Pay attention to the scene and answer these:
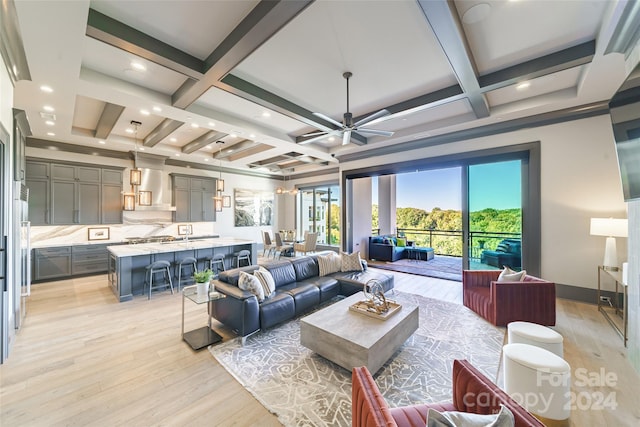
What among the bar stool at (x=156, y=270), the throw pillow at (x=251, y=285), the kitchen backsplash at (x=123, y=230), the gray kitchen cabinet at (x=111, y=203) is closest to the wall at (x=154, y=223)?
the kitchen backsplash at (x=123, y=230)

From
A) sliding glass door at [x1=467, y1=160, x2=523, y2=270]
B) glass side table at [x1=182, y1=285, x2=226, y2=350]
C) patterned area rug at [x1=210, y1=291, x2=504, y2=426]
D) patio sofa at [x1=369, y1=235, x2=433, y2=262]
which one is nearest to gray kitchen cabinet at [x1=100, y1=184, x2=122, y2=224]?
glass side table at [x1=182, y1=285, x2=226, y2=350]

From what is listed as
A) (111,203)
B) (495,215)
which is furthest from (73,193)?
(495,215)

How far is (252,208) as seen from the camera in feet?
31.8

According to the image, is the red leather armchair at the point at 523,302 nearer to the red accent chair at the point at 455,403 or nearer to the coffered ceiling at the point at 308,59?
the red accent chair at the point at 455,403

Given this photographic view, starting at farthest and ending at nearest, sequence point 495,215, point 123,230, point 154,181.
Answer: point 154,181, point 123,230, point 495,215

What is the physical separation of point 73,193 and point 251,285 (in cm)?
591

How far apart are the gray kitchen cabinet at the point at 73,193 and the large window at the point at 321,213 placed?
19.9 ft

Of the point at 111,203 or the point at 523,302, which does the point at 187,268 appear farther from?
the point at 523,302

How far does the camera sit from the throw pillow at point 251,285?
3137 millimetres

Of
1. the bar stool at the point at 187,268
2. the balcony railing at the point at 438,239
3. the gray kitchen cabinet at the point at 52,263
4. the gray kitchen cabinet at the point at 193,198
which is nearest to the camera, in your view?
the bar stool at the point at 187,268

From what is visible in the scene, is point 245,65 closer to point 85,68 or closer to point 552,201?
point 85,68

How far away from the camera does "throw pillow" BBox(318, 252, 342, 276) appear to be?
4594mm

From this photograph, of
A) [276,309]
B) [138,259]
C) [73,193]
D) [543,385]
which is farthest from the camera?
[73,193]

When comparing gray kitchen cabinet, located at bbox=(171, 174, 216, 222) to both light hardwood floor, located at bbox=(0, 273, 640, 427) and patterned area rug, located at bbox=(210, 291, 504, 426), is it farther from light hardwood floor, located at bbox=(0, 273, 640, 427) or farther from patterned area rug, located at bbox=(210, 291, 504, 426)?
patterned area rug, located at bbox=(210, 291, 504, 426)
